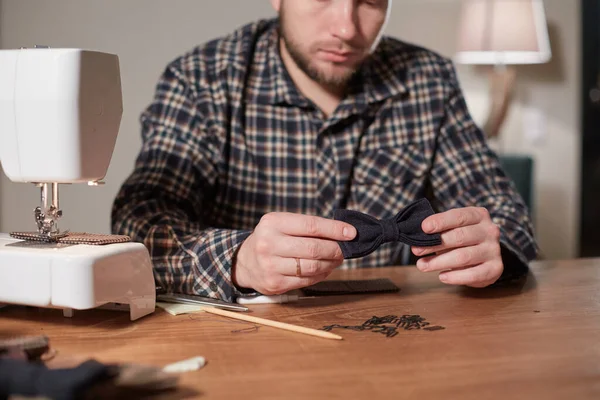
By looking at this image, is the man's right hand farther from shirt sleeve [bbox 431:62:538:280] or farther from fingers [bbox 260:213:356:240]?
shirt sleeve [bbox 431:62:538:280]

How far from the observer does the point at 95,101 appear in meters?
1.06

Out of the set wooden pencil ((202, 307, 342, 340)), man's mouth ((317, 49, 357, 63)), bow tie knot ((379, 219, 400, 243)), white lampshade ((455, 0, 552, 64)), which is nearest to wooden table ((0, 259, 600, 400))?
wooden pencil ((202, 307, 342, 340))

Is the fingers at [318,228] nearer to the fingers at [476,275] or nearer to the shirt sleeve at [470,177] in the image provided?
the fingers at [476,275]

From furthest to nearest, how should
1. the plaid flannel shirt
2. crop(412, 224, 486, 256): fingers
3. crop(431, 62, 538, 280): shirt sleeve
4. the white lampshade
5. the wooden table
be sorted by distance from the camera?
1. the white lampshade
2. the plaid flannel shirt
3. crop(431, 62, 538, 280): shirt sleeve
4. crop(412, 224, 486, 256): fingers
5. the wooden table

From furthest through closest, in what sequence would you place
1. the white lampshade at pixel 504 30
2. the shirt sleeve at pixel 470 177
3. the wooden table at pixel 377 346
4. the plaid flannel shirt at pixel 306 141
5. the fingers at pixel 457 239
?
1. the white lampshade at pixel 504 30
2. the plaid flannel shirt at pixel 306 141
3. the shirt sleeve at pixel 470 177
4. the fingers at pixel 457 239
5. the wooden table at pixel 377 346

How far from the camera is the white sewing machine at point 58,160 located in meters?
1.00

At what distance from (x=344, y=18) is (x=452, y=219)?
629 millimetres

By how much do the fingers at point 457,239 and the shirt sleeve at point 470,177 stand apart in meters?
0.31

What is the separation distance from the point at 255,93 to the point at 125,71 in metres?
1.22

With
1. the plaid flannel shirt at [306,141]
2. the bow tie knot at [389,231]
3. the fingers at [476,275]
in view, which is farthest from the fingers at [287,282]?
the plaid flannel shirt at [306,141]

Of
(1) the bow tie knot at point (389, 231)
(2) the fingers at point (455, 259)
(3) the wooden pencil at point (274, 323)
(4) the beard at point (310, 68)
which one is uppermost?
(4) the beard at point (310, 68)

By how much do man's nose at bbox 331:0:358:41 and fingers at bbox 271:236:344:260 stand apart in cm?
69

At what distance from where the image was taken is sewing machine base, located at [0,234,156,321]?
99cm

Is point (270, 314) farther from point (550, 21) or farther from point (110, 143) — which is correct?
point (550, 21)
